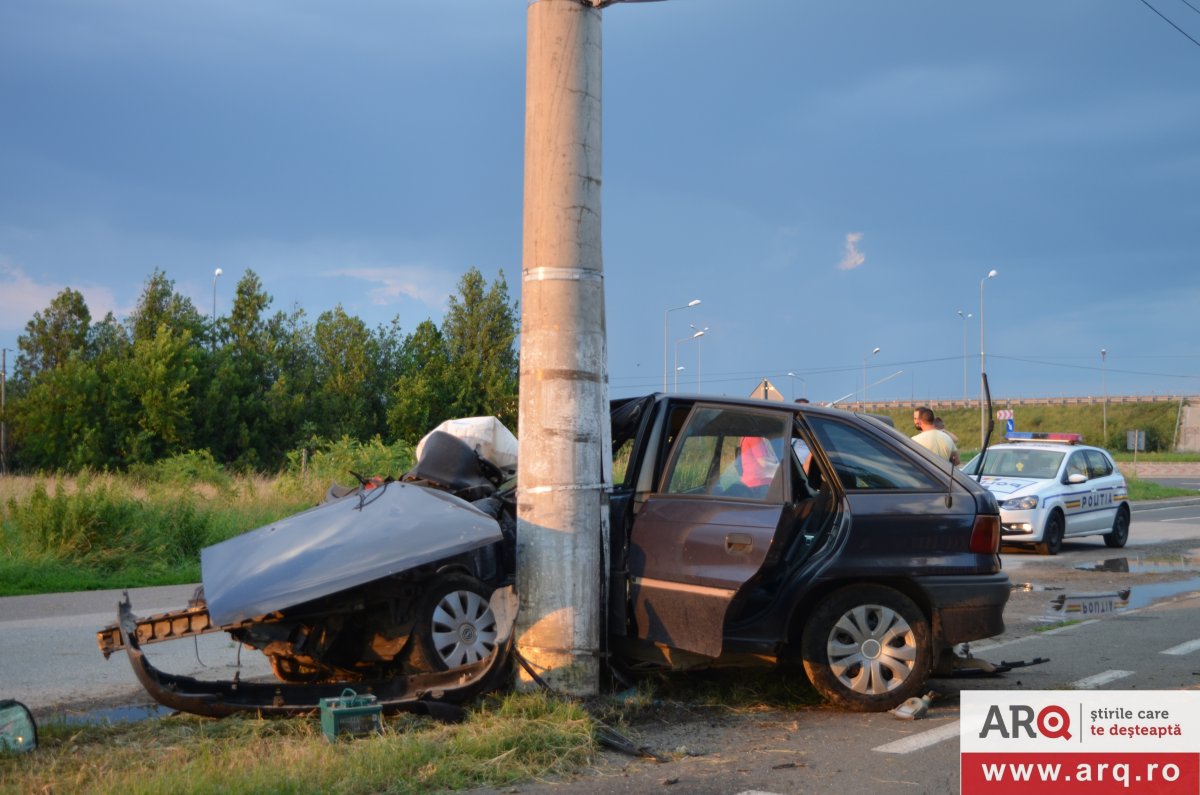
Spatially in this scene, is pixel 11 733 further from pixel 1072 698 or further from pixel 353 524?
pixel 1072 698

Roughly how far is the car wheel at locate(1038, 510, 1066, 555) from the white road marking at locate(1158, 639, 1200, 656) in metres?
8.66

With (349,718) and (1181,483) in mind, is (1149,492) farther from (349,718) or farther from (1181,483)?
(349,718)

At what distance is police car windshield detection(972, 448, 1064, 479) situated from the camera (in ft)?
61.5

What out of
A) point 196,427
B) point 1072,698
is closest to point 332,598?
point 1072,698

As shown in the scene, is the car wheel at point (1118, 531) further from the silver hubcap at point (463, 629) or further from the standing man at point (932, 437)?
the silver hubcap at point (463, 629)

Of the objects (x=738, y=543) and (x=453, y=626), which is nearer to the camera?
(x=738, y=543)

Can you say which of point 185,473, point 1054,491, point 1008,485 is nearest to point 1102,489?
point 1054,491

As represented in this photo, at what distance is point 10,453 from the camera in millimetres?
52688

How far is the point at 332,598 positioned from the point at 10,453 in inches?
2081

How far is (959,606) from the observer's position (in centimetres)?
672

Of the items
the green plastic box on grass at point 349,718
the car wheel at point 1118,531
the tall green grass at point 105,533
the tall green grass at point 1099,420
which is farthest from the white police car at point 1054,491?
the tall green grass at point 1099,420

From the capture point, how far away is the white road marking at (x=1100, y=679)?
24.5 feet

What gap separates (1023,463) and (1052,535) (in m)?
1.56

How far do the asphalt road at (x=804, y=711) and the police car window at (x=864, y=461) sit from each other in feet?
4.53
